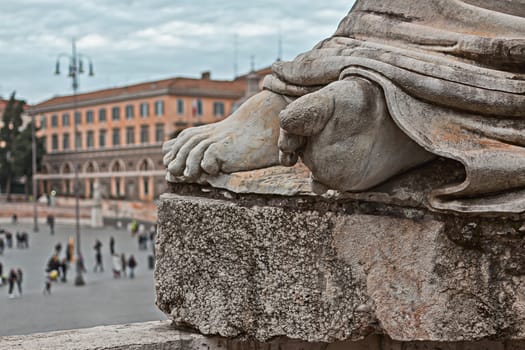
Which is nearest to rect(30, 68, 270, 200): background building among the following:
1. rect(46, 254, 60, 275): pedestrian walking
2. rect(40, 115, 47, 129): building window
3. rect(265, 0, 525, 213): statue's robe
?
rect(40, 115, 47, 129): building window

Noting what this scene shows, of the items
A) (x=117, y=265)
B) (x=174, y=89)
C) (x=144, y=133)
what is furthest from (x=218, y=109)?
(x=117, y=265)

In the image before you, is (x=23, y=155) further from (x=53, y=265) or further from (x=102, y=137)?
(x=53, y=265)

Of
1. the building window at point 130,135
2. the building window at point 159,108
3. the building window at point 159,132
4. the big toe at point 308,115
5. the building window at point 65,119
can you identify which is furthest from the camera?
the building window at point 65,119

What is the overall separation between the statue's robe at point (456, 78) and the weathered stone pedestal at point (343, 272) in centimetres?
14

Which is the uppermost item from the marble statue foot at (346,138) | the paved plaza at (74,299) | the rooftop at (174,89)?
the rooftop at (174,89)

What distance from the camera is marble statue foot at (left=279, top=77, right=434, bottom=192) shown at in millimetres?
2229

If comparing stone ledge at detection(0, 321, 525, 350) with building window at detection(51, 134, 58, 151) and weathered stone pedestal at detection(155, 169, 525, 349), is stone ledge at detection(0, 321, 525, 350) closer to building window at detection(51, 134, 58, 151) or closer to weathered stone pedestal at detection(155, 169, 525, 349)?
weathered stone pedestal at detection(155, 169, 525, 349)

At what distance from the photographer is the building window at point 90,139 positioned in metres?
59.6

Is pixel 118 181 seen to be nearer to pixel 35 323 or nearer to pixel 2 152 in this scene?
pixel 2 152

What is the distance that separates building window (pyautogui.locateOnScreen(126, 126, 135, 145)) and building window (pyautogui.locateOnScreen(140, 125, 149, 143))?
88 cm

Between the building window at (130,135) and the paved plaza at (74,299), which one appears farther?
the building window at (130,135)

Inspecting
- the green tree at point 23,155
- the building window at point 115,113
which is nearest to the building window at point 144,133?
the building window at point 115,113

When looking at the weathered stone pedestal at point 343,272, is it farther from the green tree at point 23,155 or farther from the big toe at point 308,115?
the green tree at point 23,155

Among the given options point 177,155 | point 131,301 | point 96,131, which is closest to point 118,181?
point 96,131
